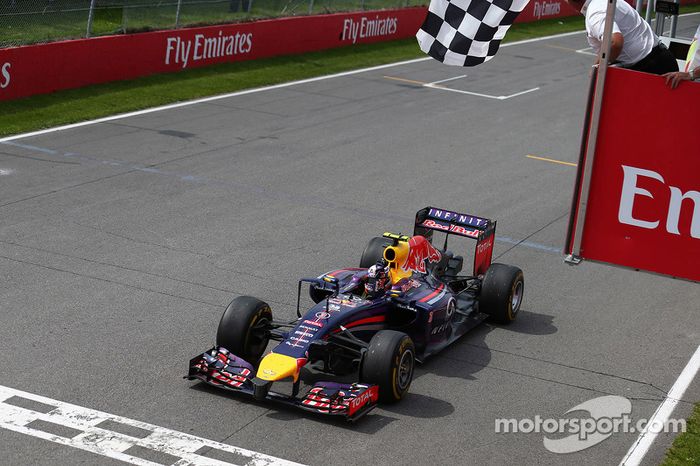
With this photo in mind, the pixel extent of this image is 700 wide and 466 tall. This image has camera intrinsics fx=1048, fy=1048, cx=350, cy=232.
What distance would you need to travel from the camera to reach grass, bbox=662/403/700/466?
7.80 meters

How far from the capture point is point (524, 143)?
19641mm

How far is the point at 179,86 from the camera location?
21578mm

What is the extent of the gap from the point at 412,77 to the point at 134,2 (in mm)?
7040

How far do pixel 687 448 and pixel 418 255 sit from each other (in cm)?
302

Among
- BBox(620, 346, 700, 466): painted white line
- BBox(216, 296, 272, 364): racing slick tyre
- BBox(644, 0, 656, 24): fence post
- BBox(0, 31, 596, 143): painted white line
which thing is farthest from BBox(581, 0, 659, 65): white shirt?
BBox(0, 31, 596, 143): painted white line

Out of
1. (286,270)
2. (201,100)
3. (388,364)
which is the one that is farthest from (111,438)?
(201,100)

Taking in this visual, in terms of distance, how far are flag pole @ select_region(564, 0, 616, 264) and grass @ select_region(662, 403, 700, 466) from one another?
2.30 m

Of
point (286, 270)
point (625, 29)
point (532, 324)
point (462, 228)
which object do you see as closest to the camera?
point (625, 29)

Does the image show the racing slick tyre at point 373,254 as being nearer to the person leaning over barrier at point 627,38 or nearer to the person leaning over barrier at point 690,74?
the person leaning over barrier at point 627,38

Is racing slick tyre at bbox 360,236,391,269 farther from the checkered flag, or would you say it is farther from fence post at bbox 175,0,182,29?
fence post at bbox 175,0,182,29

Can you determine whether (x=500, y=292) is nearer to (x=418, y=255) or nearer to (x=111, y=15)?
(x=418, y=255)

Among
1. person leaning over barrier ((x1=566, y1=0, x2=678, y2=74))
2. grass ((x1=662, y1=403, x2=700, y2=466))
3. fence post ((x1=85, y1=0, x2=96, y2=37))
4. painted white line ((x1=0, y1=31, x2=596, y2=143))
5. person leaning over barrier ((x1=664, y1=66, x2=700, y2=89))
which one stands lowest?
grass ((x1=662, y1=403, x2=700, y2=466))

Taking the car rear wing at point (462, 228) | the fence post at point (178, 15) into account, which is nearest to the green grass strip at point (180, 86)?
the fence post at point (178, 15)

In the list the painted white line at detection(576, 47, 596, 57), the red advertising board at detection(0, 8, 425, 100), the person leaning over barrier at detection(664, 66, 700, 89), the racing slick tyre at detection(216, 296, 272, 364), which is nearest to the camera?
the person leaning over barrier at detection(664, 66, 700, 89)
